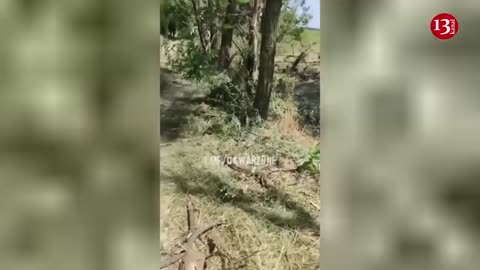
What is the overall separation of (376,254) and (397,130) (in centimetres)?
27

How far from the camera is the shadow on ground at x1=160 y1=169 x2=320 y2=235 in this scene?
1384mm

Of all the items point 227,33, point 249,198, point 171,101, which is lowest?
point 249,198

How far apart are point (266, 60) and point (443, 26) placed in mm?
382

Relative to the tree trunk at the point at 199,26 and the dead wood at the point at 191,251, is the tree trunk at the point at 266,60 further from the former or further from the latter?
the dead wood at the point at 191,251

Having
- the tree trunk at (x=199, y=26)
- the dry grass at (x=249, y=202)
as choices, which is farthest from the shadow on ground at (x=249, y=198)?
the tree trunk at (x=199, y=26)

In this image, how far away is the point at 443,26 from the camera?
1418 mm

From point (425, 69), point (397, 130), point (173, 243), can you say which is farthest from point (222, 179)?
point (425, 69)

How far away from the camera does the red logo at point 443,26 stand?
1.42m

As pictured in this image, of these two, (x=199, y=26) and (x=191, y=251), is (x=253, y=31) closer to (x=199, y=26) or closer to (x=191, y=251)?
(x=199, y=26)

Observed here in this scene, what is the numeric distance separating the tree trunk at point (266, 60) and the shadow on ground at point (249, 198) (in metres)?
0.16

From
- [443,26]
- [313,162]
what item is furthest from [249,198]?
[443,26]

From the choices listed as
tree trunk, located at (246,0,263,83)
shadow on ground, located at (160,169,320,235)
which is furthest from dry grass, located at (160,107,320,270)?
tree trunk, located at (246,0,263,83)

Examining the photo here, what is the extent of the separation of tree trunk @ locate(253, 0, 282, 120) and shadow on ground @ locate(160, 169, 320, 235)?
163 mm

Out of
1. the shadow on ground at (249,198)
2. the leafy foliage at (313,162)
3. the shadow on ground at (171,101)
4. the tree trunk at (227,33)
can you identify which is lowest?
the shadow on ground at (249,198)
